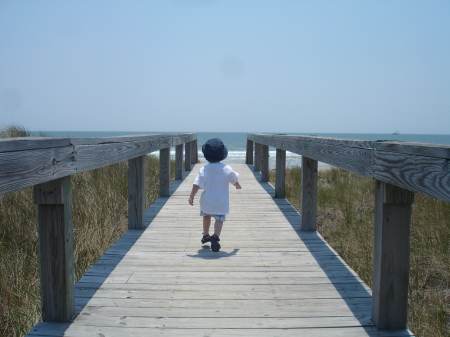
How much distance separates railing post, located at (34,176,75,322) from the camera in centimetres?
278

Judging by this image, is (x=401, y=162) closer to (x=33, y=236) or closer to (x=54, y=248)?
(x=54, y=248)

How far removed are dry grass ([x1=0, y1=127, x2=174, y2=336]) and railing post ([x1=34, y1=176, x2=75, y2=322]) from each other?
325mm

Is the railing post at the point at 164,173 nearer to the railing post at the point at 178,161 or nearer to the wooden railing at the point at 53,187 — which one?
the railing post at the point at 178,161

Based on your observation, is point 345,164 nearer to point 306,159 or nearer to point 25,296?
point 306,159

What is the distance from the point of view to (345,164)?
360 cm

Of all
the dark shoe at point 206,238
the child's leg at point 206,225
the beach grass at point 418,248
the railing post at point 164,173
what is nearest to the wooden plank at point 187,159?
the beach grass at point 418,248

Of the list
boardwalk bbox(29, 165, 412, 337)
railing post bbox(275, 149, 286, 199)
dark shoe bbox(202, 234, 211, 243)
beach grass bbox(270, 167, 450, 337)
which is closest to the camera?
boardwalk bbox(29, 165, 412, 337)

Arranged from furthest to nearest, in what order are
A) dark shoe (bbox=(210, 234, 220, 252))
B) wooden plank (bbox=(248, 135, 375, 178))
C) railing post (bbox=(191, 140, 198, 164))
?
railing post (bbox=(191, 140, 198, 164)), dark shoe (bbox=(210, 234, 220, 252)), wooden plank (bbox=(248, 135, 375, 178))

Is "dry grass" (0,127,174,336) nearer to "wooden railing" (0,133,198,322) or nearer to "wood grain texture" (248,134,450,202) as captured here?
"wooden railing" (0,133,198,322)

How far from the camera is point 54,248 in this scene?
2.83 metres

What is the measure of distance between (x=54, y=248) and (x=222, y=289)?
4.42 feet

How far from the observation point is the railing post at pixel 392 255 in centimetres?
276

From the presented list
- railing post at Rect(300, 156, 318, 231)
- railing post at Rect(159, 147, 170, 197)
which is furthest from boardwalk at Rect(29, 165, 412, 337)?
railing post at Rect(159, 147, 170, 197)

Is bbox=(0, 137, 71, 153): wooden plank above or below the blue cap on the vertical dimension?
above
